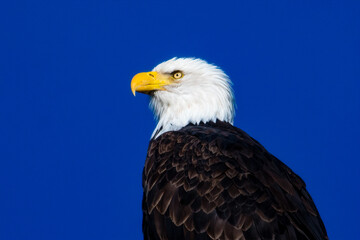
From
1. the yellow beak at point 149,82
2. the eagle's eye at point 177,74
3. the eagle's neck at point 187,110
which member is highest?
the eagle's eye at point 177,74

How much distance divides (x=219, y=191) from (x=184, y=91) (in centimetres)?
131

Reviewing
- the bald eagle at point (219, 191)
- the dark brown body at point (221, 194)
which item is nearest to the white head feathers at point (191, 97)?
the bald eagle at point (219, 191)

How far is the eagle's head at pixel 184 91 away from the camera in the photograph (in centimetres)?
500

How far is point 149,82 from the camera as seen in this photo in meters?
5.00

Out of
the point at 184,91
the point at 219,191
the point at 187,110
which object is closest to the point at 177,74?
the point at 184,91

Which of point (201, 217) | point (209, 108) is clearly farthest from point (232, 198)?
point (209, 108)

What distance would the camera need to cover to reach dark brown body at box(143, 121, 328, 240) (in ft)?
12.6

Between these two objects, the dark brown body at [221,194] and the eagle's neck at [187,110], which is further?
the eagle's neck at [187,110]

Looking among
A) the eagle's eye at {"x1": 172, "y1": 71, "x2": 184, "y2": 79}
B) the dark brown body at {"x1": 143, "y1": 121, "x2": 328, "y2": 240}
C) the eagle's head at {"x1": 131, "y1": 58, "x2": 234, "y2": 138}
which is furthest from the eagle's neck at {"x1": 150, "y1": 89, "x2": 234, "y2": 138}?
the dark brown body at {"x1": 143, "y1": 121, "x2": 328, "y2": 240}

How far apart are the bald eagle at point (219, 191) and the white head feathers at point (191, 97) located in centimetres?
23

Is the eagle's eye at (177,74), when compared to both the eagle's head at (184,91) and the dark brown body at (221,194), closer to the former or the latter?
the eagle's head at (184,91)

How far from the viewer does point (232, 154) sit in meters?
4.16

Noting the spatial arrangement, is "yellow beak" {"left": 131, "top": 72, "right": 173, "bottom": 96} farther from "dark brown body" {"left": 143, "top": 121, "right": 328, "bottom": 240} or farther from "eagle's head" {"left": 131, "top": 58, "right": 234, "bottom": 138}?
"dark brown body" {"left": 143, "top": 121, "right": 328, "bottom": 240}

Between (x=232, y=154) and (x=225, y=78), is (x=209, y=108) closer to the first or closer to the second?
(x=225, y=78)
